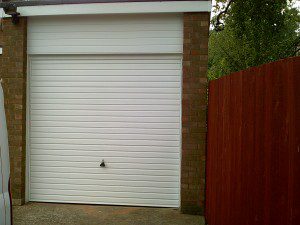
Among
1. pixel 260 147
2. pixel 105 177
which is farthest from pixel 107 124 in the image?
pixel 260 147

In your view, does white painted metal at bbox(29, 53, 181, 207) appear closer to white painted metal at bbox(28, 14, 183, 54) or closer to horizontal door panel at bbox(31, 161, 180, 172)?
horizontal door panel at bbox(31, 161, 180, 172)

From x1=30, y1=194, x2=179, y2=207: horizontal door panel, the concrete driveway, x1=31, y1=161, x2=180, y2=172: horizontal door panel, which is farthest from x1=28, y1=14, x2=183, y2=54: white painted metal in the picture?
the concrete driveway

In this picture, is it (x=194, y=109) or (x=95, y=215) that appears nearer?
(x=95, y=215)

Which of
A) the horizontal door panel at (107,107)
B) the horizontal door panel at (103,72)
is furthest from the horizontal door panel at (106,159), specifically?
the horizontal door panel at (103,72)

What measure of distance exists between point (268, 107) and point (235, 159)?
1415mm

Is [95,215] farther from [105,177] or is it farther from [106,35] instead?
[106,35]

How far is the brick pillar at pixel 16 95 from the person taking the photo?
24.4 ft

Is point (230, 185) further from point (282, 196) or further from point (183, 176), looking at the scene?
point (183, 176)

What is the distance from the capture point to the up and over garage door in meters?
7.36

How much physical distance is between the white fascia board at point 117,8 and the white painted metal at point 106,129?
2.80ft

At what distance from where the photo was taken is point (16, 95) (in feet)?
24.5

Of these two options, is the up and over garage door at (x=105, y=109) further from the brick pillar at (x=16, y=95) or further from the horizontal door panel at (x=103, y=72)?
the brick pillar at (x=16, y=95)

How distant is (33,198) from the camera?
7.73 m

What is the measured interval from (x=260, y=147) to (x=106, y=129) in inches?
184
